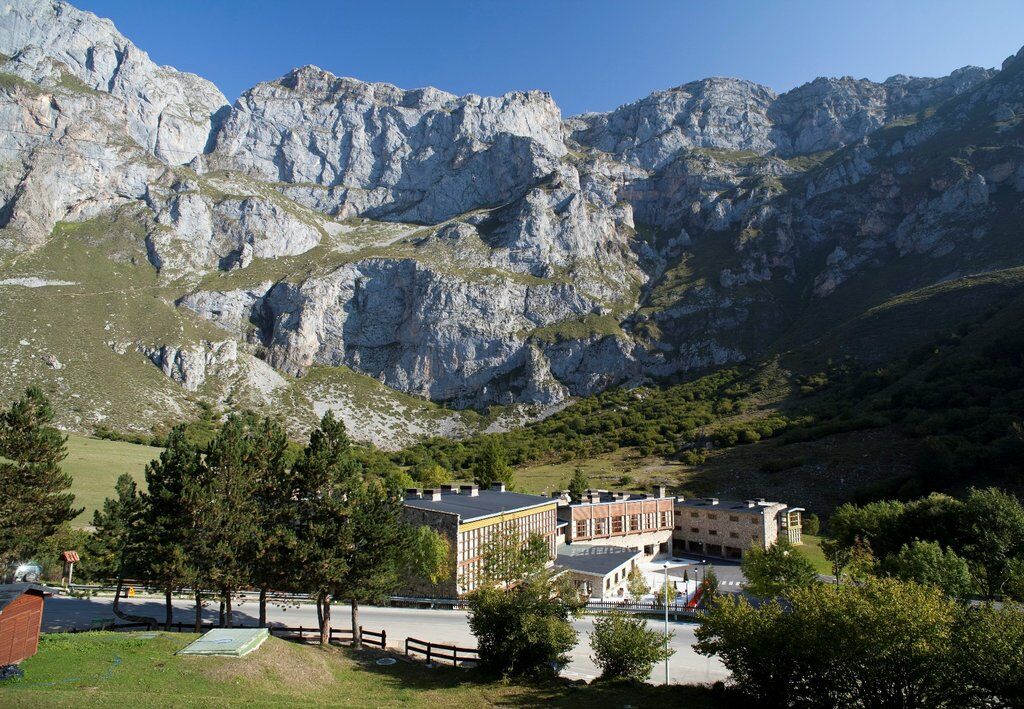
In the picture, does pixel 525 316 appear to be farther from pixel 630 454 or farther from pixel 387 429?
pixel 630 454

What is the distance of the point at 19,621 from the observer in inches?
703

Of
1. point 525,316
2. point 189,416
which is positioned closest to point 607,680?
point 189,416

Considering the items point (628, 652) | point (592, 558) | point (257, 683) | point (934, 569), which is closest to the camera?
point (257, 683)

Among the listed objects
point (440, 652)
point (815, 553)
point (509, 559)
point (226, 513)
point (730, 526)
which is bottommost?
point (815, 553)

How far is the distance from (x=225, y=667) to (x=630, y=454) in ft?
291

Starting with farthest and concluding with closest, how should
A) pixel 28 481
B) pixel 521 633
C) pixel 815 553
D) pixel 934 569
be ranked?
pixel 815 553
pixel 934 569
pixel 28 481
pixel 521 633

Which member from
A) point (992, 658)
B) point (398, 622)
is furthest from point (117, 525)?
point (992, 658)

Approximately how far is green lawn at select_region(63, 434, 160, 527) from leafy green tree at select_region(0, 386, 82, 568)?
29801mm

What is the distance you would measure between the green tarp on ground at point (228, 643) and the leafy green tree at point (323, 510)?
378 cm

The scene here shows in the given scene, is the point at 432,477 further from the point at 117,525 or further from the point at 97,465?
the point at 117,525

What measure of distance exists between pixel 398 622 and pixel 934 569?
2754 cm

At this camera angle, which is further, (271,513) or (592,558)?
(592,558)

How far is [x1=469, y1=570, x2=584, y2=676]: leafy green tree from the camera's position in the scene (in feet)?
70.2

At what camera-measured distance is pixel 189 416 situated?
374 feet
